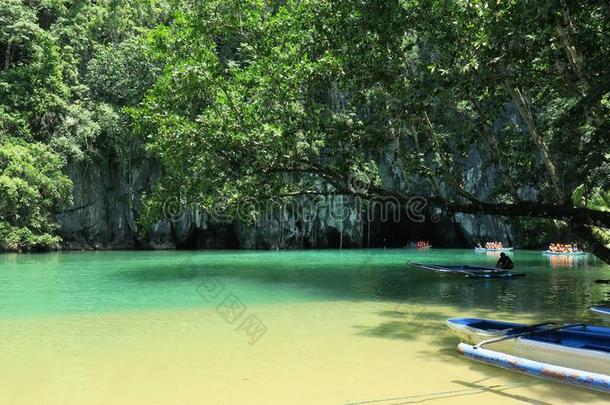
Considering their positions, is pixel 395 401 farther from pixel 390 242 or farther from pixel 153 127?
pixel 390 242

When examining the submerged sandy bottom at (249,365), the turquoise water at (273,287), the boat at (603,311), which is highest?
the boat at (603,311)

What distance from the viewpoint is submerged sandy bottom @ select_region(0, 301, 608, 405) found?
14.3ft

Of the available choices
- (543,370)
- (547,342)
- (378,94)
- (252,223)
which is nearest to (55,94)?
(252,223)

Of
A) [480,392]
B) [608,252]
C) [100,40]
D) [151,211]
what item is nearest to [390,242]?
[100,40]

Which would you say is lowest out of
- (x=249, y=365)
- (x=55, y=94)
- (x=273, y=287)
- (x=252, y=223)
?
(x=249, y=365)

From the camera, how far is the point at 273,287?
1174 centimetres

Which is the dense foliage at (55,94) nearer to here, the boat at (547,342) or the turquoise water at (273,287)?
the turquoise water at (273,287)

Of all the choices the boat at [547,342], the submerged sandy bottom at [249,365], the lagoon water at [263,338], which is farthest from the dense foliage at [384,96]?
the submerged sandy bottom at [249,365]

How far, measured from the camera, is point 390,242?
34.7 m

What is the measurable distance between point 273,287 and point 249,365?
6.40 metres

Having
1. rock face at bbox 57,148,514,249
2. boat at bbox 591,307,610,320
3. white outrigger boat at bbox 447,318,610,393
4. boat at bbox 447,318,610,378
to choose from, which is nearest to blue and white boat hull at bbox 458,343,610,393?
white outrigger boat at bbox 447,318,610,393

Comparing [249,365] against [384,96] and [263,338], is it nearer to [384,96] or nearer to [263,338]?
[263,338]

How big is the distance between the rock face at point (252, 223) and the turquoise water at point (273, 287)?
8.99 meters

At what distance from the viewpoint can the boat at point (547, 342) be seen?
4500mm
